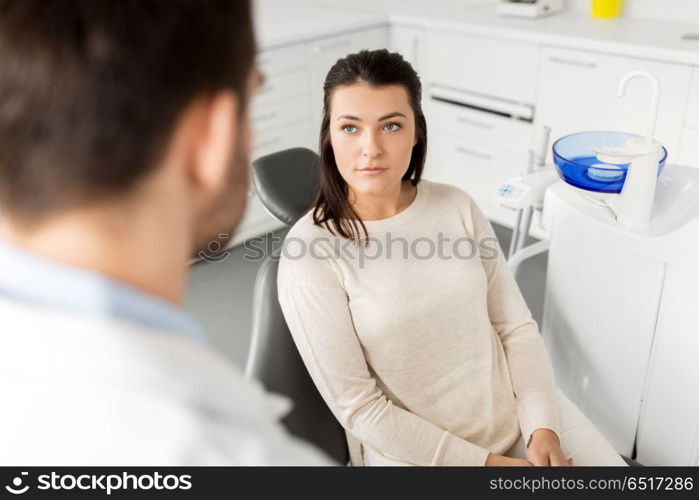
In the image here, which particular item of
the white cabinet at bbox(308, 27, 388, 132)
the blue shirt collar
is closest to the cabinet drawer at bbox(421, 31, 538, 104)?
the white cabinet at bbox(308, 27, 388, 132)

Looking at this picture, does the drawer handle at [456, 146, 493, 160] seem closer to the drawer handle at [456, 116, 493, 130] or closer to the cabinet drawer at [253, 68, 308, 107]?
the drawer handle at [456, 116, 493, 130]

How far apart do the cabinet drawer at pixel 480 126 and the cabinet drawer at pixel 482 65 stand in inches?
4.1

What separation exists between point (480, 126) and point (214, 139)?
2.60m

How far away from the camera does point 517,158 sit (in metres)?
2.89

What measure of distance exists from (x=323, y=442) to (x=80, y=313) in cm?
87

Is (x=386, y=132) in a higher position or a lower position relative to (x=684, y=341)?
higher

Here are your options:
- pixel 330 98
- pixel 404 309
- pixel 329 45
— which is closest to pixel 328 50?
pixel 329 45

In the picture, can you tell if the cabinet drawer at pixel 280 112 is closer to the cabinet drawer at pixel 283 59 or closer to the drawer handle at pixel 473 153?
the cabinet drawer at pixel 283 59

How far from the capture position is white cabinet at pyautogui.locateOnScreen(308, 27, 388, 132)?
2980mm

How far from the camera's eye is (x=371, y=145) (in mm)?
1230

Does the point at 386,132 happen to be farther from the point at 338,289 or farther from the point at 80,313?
the point at 80,313

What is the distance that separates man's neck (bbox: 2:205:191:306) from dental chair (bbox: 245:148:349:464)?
67cm

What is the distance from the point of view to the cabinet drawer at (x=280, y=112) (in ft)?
9.52
